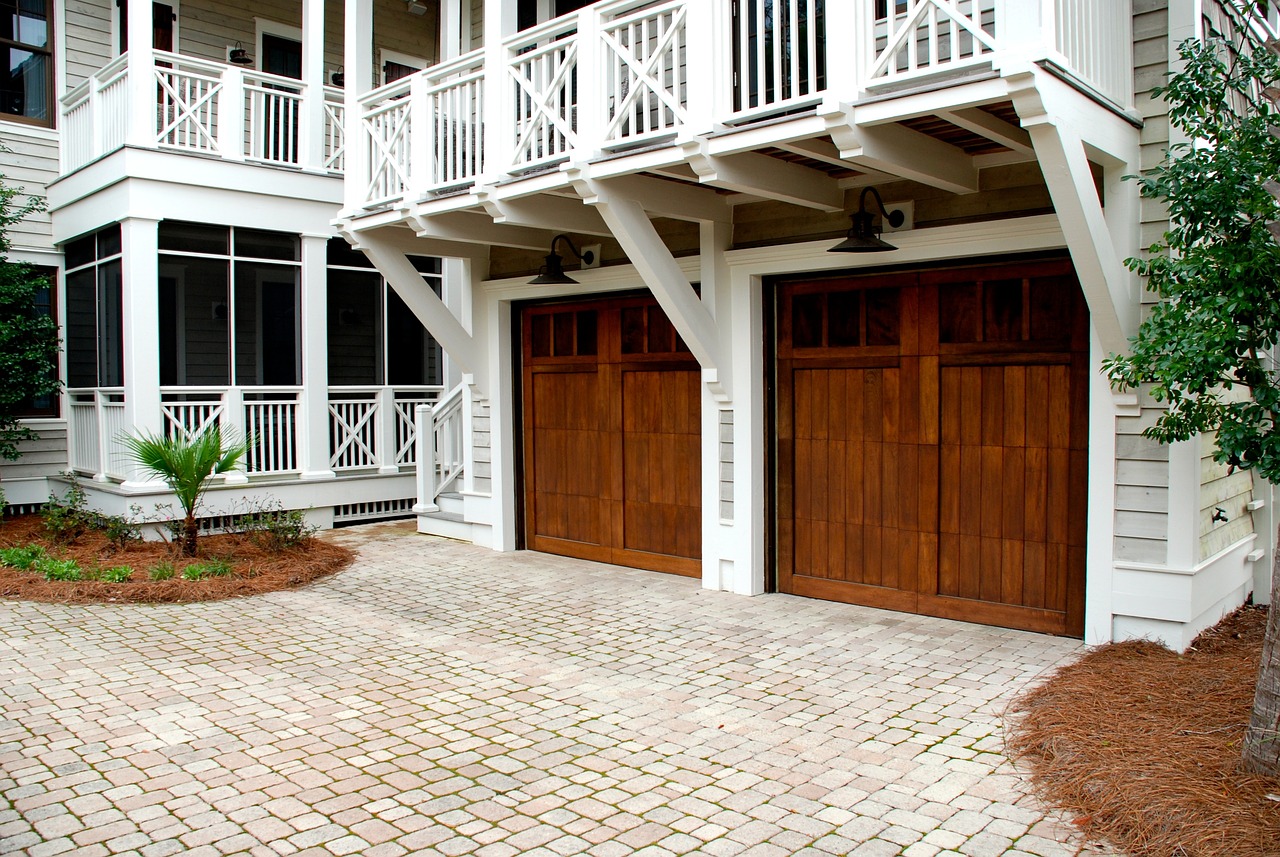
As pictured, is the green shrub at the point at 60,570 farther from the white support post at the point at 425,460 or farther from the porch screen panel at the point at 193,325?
the porch screen panel at the point at 193,325

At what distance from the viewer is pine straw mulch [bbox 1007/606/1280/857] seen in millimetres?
3512

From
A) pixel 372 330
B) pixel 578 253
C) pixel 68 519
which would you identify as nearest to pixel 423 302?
pixel 578 253

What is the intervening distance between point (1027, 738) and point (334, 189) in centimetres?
985

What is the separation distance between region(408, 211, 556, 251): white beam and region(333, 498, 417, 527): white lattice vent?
4.43 meters

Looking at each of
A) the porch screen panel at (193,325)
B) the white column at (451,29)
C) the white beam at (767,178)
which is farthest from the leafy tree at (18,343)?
the white beam at (767,178)

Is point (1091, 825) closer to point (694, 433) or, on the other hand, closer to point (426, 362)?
point (694, 433)

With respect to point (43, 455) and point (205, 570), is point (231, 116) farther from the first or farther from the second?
point (205, 570)

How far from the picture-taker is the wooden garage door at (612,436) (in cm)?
837

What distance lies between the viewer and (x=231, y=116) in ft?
35.9

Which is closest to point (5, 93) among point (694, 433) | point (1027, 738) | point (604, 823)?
point (694, 433)

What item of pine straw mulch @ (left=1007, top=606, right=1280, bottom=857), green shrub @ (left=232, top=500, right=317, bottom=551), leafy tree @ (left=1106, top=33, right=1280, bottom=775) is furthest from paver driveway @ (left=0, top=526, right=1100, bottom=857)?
green shrub @ (left=232, top=500, right=317, bottom=551)

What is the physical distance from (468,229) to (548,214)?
1024 mm

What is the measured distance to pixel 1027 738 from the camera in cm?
445

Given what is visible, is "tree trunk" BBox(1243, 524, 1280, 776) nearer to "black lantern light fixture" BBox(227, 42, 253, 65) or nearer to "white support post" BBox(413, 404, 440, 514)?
"white support post" BBox(413, 404, 440, 514)
